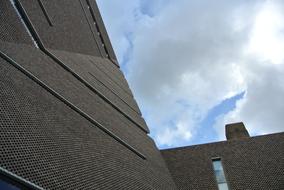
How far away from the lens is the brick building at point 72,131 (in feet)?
19.4

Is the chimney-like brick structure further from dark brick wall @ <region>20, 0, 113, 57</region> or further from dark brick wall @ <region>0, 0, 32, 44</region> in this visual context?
dark brick wall @ <region>0, 0, 32, 44</region>

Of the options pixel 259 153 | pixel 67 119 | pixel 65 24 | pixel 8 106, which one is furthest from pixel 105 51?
pixel 8 106

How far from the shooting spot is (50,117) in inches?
295

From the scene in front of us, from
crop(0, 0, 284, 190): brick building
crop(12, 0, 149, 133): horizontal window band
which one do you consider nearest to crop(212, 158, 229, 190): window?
crop(0, 0, 284, 190): brick building

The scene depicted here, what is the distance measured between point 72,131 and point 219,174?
23.5 ft

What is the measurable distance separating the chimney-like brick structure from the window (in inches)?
146

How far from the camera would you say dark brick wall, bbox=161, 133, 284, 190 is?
12.5 m

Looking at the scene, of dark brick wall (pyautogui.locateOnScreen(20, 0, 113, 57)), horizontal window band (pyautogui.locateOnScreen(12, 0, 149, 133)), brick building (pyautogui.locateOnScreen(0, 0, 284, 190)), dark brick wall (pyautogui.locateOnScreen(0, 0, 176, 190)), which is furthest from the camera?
dark brick wall (pyautogui.locateOnScreen(20, 0, 113, 57))

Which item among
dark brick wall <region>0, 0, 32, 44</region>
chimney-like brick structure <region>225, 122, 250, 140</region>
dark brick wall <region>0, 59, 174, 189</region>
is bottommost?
dark brick wall <region>0, 59, 174, 189</region>

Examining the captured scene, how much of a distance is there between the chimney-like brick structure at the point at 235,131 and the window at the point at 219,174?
146 inches

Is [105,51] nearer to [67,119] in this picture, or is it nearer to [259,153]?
[259,153]

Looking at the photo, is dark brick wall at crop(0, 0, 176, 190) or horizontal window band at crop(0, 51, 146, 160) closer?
dark brick wall at crop(0, 0, 176, 190)

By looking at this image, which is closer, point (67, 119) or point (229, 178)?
point (67, 119)

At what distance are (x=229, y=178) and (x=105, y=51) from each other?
41.5 feet
